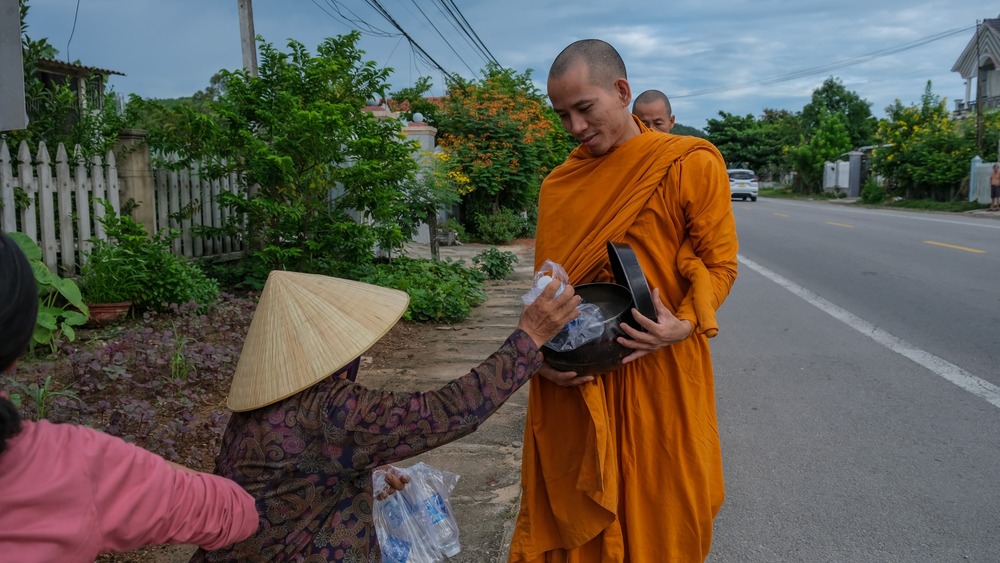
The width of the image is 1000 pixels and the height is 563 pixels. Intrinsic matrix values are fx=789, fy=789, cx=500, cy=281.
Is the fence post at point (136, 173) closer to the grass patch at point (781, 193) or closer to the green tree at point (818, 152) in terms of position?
the green tree at point (818, 152)

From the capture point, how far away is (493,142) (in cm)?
1504

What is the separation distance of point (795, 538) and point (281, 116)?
225 inches

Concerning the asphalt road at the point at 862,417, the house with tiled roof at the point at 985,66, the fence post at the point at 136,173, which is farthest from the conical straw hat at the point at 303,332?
the house with tiled roof at the point at 985,66

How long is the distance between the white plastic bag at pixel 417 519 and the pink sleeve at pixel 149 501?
2.44 ft

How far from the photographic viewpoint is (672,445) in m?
2.28

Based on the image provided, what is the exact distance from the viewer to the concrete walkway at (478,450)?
322 centimetres

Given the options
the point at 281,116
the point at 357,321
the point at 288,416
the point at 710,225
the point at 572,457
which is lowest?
the point at 572,457

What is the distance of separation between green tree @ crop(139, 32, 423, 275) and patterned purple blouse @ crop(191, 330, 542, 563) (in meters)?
5.26

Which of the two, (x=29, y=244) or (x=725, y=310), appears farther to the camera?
(x=725, y=310)

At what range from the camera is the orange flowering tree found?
14883 mm

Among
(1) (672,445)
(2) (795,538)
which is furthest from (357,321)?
(2) (795,538)

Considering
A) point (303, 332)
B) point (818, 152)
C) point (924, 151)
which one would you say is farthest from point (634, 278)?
point (818, 152)

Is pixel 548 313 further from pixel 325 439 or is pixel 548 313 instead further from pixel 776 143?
pixel 776 143

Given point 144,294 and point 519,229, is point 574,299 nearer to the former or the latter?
point 144,294
